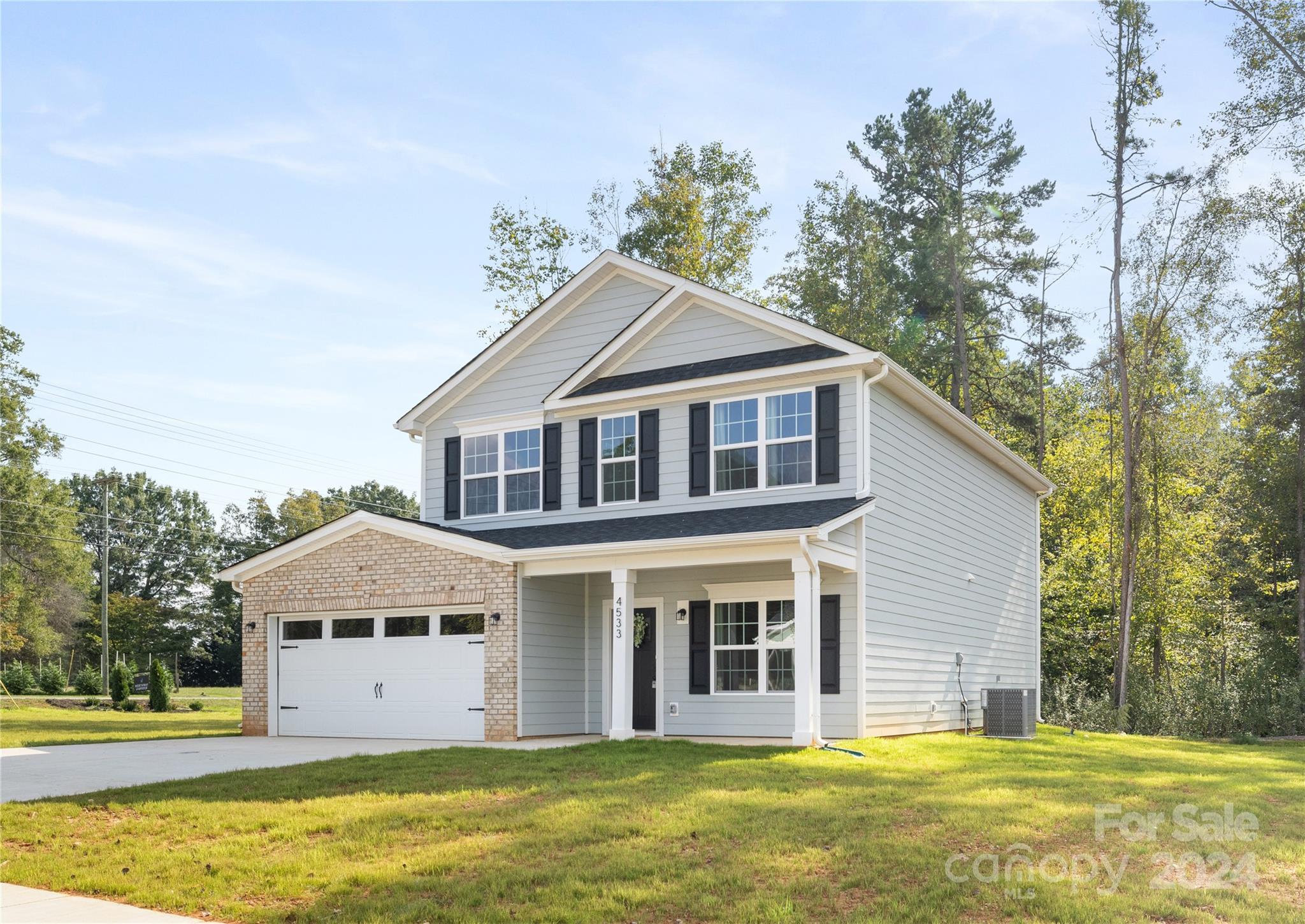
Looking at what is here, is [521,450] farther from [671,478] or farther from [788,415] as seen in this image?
[788,415]

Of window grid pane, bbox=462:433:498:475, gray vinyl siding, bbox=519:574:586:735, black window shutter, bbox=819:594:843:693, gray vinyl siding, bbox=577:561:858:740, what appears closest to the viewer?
gray vinyl siding, bbox=577:561:858:740

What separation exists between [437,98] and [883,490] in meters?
8.85

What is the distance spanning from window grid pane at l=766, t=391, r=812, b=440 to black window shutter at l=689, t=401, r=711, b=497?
1.04 metres

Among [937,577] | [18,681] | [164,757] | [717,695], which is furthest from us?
[18,681]

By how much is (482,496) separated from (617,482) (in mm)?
2974

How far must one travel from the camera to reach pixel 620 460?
1845 cm

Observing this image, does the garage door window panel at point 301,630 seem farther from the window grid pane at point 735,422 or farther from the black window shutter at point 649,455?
the window grid pane at point 735,422

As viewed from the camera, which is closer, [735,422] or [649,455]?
[735,422]

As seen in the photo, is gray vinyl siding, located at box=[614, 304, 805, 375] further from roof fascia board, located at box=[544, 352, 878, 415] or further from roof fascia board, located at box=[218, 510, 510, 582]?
roof fascia board, located at box=[218, 510, 510, 582]

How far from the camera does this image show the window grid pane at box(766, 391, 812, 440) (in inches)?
654

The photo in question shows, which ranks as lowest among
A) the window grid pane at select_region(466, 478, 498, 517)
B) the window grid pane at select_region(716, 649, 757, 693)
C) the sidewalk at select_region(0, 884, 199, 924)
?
the sidewalk at select_region(0, 884, 199, 924)

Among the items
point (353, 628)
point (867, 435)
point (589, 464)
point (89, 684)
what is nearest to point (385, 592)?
point (353, 628)

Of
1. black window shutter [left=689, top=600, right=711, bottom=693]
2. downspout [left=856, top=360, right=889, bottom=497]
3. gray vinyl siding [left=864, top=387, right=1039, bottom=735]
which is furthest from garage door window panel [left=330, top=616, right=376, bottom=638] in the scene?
downspout [left=856, top=360, right=889, bottom=497]

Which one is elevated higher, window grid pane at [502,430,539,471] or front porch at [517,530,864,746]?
window grid pane at [502,430,539,471]
